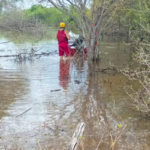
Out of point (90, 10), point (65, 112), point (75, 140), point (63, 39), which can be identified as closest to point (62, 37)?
point (63, 39)

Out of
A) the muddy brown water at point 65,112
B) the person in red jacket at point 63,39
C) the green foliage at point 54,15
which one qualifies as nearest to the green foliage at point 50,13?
the green foliage at point 54,15

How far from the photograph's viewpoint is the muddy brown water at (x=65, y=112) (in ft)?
13.9

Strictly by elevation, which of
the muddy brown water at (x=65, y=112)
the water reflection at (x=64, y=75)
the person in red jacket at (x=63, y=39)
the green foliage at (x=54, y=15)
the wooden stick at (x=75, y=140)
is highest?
the green foliage at (x=54, y=15)

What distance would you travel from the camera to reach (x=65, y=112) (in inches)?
215

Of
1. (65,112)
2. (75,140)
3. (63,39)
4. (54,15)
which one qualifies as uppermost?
(54,15)

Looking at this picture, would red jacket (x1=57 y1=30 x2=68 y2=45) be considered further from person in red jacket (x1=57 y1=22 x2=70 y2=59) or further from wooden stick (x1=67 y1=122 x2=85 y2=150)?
wooden stick (x1=67 y1=122 x2=85 y2=150)

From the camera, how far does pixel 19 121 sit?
4992 millimetres

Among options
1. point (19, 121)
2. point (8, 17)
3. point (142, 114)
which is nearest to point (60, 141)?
point (19, 121)

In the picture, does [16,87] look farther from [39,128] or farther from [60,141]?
[60,141]

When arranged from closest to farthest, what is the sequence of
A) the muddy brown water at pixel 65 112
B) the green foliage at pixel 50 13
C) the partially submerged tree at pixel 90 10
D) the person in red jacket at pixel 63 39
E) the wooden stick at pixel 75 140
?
the wooden stick at pixel 75 140, the muddy brown water at pixel 65 112, the partially submerged tree at pixel 90 10, the person in red jacket at pixel 63 39, the green foliage at pixel 50 13

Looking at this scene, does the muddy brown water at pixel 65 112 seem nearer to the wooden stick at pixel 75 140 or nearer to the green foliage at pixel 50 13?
the wooden stick at pixel 75 140

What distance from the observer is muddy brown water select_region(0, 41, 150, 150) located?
13.9ft

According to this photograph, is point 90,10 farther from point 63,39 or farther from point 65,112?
point 65,112

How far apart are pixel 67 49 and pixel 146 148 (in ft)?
24.8
